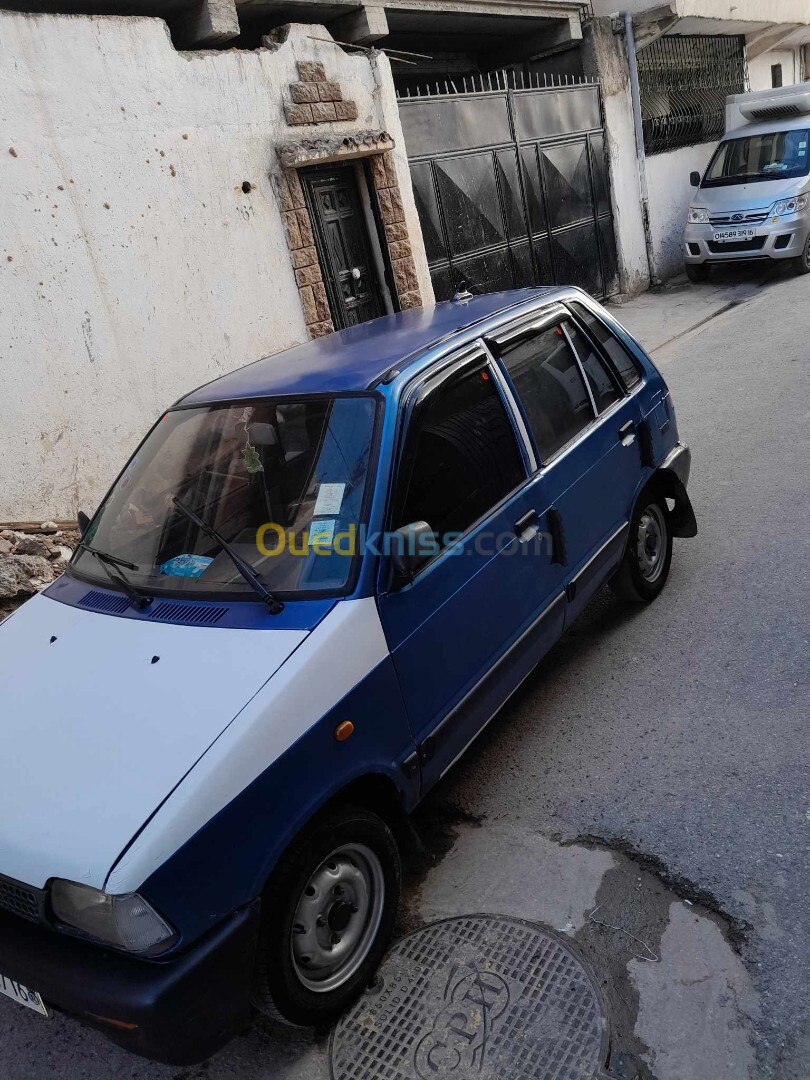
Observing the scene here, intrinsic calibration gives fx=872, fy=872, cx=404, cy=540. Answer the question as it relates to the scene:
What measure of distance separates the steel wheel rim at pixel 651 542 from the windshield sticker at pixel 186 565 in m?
2.47

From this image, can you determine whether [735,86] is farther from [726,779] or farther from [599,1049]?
[599,1049]

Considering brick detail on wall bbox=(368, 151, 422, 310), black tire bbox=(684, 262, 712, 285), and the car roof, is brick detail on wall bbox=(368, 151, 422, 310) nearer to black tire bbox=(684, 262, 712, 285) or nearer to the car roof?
the car roof

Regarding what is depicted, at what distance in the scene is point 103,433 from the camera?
268 inches

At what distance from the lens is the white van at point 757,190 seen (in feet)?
41.8

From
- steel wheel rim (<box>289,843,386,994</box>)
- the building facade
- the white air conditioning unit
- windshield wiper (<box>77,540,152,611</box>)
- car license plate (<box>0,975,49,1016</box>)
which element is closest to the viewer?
car license plate (<box>0,975,49,1016</box>)

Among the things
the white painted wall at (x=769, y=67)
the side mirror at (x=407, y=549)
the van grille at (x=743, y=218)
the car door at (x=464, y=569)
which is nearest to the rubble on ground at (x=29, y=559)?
the car door at (x=464, y=569)

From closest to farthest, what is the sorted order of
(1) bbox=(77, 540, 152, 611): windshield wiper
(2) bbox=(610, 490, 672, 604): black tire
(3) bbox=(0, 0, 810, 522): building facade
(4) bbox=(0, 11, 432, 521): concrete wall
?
1. (1) bbox=(77, 540, 152, 611): windshield wiper
2. (2) bbox=(610, 490, 672, 604): black tire
3. (4) bbox=(0, 11, 432, 521): concrete wall
4. (3) bbox=(0, 0, 810, 522): building facade

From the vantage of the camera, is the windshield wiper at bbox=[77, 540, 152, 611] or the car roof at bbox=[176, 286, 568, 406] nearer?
the windshield wiper at bbox=[77, 540, 152, 611]

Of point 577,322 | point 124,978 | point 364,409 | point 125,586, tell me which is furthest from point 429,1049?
point 577,322

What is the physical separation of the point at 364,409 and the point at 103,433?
4.32m

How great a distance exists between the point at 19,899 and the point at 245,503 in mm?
1448

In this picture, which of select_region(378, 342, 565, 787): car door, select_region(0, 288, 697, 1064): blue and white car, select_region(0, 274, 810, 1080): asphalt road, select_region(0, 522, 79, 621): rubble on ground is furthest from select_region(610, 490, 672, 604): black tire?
select_region(0, 522, 79, 621): rubble on ground

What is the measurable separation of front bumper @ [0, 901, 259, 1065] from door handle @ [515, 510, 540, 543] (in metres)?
1.77

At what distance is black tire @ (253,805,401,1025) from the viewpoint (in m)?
2.40
